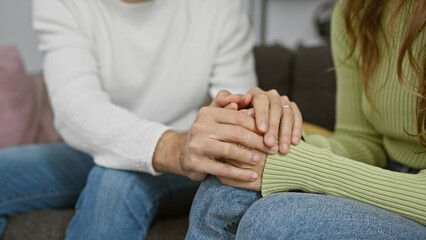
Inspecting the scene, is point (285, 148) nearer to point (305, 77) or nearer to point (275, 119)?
point (275, 119)

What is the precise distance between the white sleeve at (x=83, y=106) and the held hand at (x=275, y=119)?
22 cm

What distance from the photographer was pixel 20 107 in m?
1.70

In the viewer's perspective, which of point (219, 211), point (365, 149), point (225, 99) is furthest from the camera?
point (365, 149)

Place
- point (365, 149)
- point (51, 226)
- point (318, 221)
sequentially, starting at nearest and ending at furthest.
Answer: point (318, 221) < point (365, 149) < point (51, 226)

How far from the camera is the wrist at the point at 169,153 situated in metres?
0.75

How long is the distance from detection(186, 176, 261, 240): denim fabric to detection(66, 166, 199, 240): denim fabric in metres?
0.23

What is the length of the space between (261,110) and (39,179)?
720 millimetres

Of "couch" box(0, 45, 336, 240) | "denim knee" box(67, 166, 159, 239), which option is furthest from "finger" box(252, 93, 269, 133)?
"couch" box(0, 45, 336, 240)

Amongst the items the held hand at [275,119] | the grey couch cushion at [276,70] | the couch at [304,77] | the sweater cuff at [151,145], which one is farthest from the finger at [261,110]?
the grey couch cushion at [276,70]

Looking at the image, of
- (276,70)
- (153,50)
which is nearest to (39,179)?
(153,50)

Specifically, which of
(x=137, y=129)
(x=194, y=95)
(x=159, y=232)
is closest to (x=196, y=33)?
(x=194, y=95)

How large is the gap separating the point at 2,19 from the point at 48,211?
1.83 meters

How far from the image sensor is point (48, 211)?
3.65 feet

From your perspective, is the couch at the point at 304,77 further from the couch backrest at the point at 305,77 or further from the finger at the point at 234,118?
the finger at the point at 234,118
